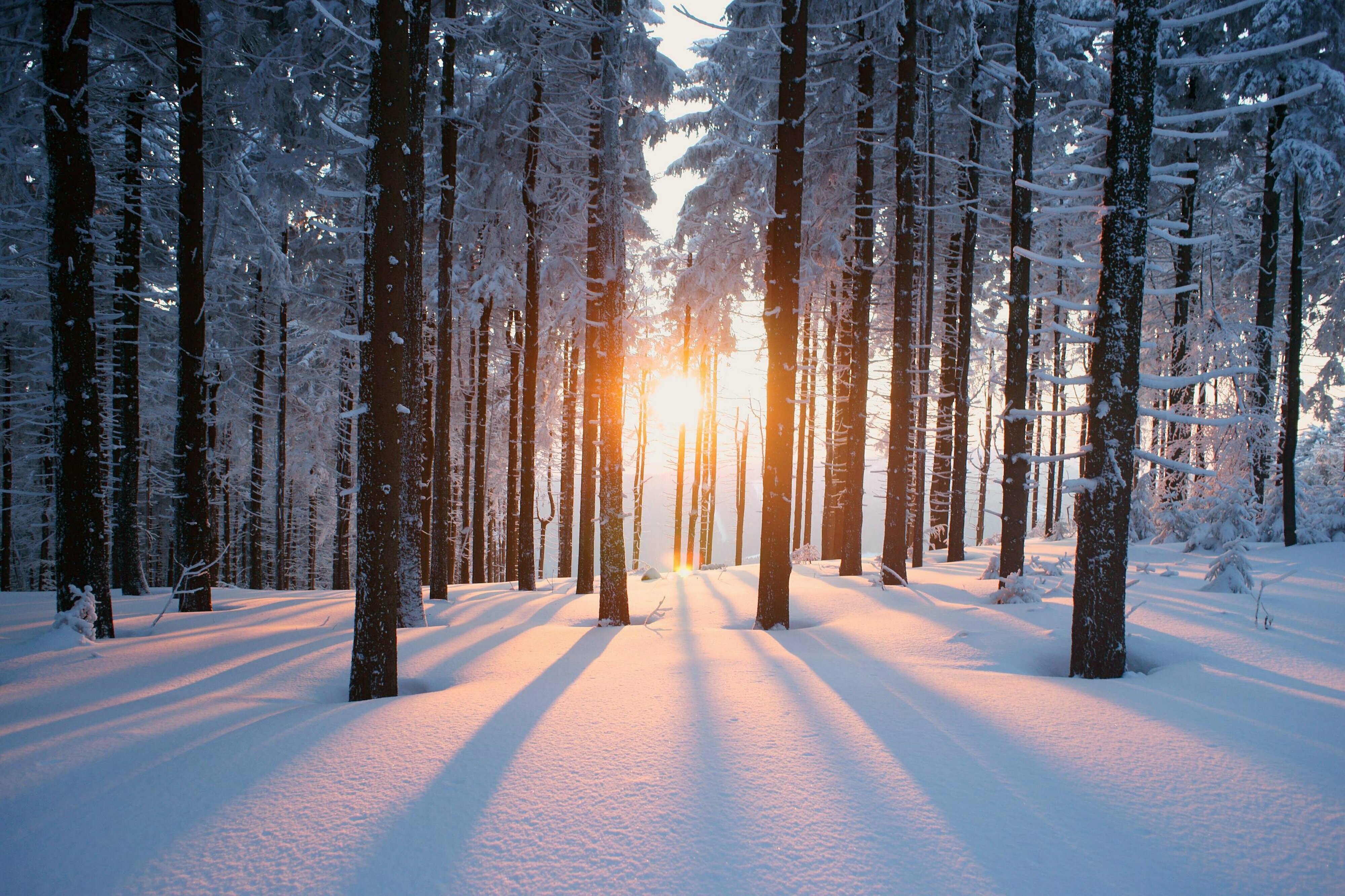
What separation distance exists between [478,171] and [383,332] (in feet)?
36.2

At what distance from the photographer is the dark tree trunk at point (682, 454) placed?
20516 millimetres

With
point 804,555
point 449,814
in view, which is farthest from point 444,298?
point 804,555

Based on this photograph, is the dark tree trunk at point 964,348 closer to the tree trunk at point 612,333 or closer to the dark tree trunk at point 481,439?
the tree trunk at point 612,333

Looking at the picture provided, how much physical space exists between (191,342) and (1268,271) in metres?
22.8

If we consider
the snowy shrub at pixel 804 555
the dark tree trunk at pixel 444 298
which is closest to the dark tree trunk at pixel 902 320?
the snowy shrub at pixel 804 555

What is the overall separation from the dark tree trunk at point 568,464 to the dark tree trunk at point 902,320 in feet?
22.2

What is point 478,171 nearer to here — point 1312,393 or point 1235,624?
point 1235,624

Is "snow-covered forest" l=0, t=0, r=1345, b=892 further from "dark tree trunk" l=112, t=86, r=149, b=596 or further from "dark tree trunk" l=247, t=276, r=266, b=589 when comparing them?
"dark tree trunk" l=247, t=276, r=266, b=589

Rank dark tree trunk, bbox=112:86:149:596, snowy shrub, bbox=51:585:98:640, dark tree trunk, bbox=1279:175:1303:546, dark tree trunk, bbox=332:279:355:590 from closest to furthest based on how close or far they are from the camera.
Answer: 1. snowy shrub, bbox=51:585:98:640
2. dark tree trunk, bbox=112:86:149:596
3. dark tree trunk, bbox=1279:175:1303:546
4. dark tree trunk, bbox=332:279:355:590

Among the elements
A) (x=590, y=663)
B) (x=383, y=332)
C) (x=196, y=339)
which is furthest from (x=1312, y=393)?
(x=196, y=339)

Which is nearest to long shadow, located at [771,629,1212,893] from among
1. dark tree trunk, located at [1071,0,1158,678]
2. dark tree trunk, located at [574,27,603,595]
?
dark tree trunk, located at [1071,0,1158,678]

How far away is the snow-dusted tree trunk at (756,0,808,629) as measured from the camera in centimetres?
733

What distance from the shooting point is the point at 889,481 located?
10188mm

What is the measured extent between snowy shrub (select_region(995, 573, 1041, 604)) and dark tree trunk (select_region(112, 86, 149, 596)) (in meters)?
14.3
